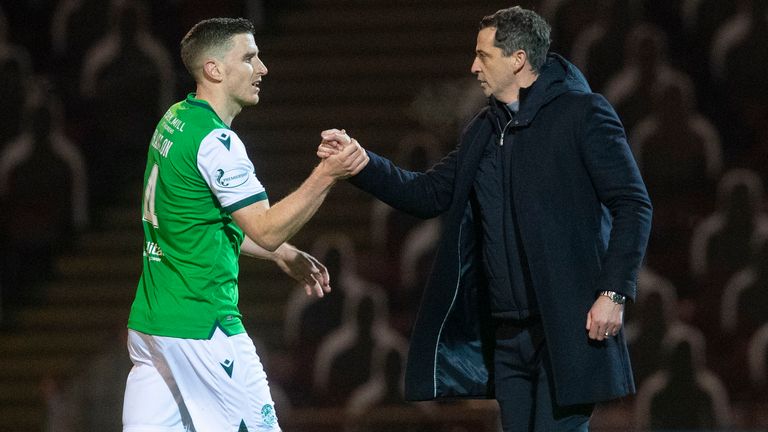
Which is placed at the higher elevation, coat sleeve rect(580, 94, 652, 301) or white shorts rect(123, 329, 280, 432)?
coat sleeve rect(580, 94, 652, 301)

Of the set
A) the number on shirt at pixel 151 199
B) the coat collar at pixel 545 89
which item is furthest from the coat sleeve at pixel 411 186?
the number on shirt at pixel 151 199

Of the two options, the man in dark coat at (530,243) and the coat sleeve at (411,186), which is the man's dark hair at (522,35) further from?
the coat sleeve at (411,186)

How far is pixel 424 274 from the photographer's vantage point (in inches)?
255


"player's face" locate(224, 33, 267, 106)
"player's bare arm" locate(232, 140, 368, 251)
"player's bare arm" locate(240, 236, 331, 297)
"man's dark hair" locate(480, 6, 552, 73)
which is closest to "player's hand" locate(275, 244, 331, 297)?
"player's bare arm" locate(240, 236, 331, 297)

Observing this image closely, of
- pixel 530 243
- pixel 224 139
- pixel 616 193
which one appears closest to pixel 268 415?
pixel 224 139

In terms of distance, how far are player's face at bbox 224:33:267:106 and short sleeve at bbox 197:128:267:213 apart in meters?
0.21

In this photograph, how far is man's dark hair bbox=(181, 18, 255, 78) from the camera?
3.24m

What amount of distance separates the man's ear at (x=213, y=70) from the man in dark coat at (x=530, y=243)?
0.35 metres

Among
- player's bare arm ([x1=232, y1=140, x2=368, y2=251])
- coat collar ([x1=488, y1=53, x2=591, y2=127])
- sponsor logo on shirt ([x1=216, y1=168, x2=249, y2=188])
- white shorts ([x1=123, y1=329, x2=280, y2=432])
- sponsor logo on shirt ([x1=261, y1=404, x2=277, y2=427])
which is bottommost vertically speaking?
sponsor logo on shirt ([x1=261, y1=404, x2=277, y2=427])

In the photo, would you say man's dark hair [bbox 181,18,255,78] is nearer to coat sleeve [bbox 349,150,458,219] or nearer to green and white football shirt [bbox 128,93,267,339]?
green and white football shirt [bbox 128,93,267,339]

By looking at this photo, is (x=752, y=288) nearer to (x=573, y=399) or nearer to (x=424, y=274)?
(x=424, y=274)

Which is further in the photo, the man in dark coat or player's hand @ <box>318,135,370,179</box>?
player's hand @ <box>318,135,370,179</box>

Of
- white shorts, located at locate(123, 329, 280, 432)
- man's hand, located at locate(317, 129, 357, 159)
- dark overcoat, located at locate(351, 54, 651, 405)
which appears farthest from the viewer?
man's hand, located at locate(317, 129, 357, 159)

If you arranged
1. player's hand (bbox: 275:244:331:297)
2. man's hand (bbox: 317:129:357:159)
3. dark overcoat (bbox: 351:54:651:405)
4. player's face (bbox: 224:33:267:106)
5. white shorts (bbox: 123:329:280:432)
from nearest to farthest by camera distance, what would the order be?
white shorts (bbox: 123:329:280:432)
dark overcoat (bbox: 351:54:651:405)
player's face (bbox: 224:33:267:106)
man's hand (bbox: 317:129:357:159)
player's hand (bbox: 275:244:331:297)
